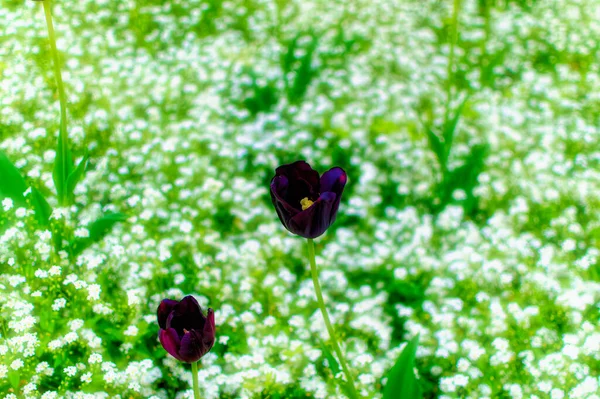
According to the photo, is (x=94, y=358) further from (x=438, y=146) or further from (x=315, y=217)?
(x=438, y=146)

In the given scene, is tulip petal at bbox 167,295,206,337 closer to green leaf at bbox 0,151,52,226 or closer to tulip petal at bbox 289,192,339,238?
tulip petal at bbox 289,192,339,238

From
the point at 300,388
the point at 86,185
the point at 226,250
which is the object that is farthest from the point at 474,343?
the point at 86,185

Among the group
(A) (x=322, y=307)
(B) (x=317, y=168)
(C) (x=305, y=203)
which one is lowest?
(B) (x=317, y=168)

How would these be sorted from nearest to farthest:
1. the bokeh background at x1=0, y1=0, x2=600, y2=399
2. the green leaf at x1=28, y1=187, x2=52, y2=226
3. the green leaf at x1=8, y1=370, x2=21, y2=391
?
1. the green leaf at x1=8, y1=370, x2=21, y2=391
2. the bokeh background at x1=0, y1=0, x2=600, y2=399
3. the green leaf at x1=28, y1=187, x2=52, y2=226

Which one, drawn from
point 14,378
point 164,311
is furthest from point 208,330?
point 14,378

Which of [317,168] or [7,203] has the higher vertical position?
[7,203]

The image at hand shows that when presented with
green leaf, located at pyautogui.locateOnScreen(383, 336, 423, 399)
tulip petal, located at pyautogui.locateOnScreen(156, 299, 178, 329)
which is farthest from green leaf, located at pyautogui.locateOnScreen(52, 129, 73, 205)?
green leaf, located at pyautogui.locateOnScreen(383, 336, 423, 399)

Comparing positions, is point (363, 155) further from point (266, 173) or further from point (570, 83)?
point (570, 83)
